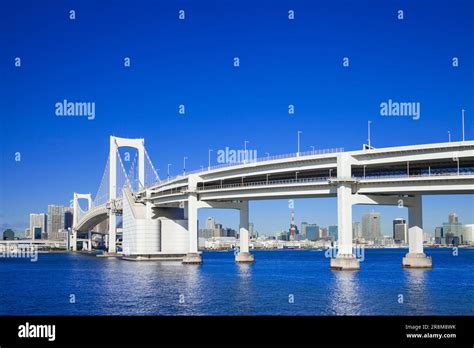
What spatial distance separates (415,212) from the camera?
6800 cm

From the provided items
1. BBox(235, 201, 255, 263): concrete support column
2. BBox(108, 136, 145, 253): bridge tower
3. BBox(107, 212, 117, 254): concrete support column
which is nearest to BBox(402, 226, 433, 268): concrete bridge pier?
BBox(235, 201, 255, 263): concrete support column

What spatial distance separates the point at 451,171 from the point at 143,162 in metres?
71.9

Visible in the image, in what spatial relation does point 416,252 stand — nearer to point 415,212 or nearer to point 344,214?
point 415,212

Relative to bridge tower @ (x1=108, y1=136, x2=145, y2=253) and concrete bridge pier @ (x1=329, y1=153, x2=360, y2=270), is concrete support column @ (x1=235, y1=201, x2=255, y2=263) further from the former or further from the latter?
bridge tower @ (x1=108, y1=136, x2=145, y2=253)

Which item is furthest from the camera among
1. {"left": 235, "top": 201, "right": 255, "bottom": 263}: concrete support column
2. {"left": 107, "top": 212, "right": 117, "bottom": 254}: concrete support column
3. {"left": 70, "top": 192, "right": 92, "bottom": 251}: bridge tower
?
{"left": 70, "top": 192, "right": 92, "bottom": 251}: bridge tower

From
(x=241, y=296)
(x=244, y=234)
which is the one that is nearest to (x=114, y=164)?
(x=244, y=234)

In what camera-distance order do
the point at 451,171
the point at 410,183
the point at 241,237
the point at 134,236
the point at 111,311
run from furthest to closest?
the point at 134,236
the point at 241,237
the point at 451,171
the point at 410,183
the point at 111,311

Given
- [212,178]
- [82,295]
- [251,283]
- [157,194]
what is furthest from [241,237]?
[82,295]

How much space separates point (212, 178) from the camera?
81.6m

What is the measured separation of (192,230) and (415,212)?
3045 centimetres

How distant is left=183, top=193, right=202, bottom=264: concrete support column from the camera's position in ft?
273

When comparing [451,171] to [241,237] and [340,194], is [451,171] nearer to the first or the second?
[340,194]

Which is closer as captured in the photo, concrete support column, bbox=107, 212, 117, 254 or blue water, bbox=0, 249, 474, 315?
blue water, bbox=0, 249, 474, 315
